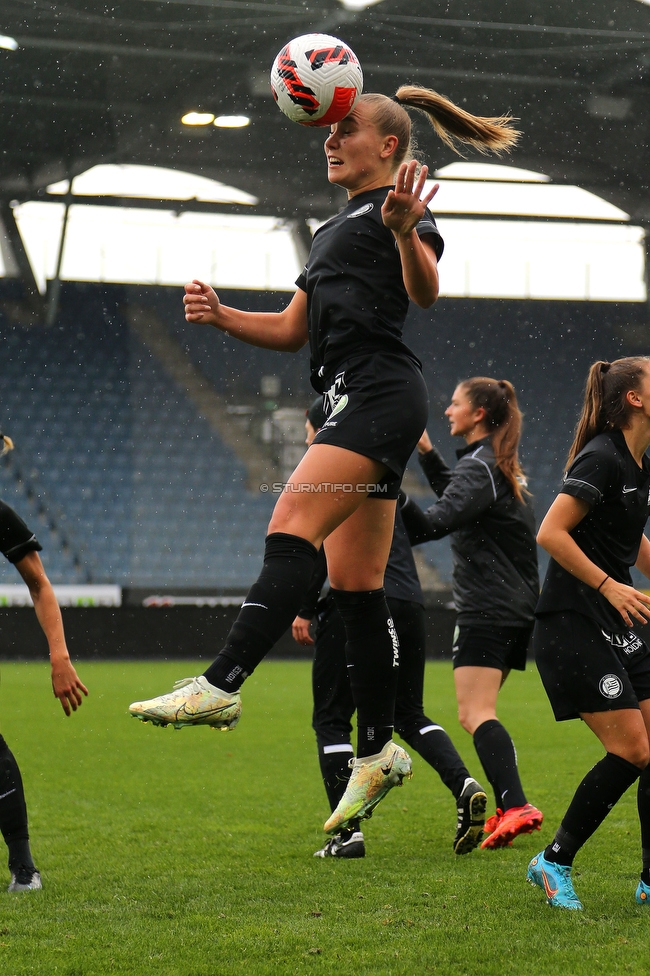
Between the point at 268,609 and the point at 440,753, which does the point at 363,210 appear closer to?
the point at 268,609

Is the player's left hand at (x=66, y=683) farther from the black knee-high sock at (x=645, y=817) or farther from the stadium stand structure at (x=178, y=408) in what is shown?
the stadium stand structure at (x=178, y=408)

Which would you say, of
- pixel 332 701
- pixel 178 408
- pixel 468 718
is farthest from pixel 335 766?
pixel 178 408

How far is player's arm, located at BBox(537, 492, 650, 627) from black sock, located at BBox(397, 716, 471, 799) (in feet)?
4.00

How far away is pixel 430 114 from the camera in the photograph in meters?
2.89

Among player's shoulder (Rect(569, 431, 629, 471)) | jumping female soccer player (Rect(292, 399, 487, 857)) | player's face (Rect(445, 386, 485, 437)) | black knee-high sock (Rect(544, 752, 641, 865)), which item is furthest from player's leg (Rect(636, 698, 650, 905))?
player's face (Rect(445, 386, 485, 437))

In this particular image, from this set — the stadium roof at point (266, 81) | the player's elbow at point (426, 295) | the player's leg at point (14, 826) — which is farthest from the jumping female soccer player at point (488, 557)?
the stadium roof at point (266, 81)

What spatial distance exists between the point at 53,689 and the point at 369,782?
1166 mm

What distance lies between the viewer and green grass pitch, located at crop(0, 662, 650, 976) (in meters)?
2.55

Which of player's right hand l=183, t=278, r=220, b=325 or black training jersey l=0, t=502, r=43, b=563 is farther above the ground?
player's right hand l=183, t=278, r=220, b=325

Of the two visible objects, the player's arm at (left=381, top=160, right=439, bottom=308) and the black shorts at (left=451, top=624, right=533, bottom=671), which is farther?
the black shorts at (left=451, top=624, right=533, bottom=671)

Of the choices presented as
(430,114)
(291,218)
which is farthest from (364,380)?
(291,218)

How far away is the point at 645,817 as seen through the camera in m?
3.16

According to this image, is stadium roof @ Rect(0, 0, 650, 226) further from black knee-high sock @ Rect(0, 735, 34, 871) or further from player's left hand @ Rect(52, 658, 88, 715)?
black knee-high sock @ Rect(0, 735, 34, 871)

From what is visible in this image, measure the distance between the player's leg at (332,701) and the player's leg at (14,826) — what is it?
1187mm
